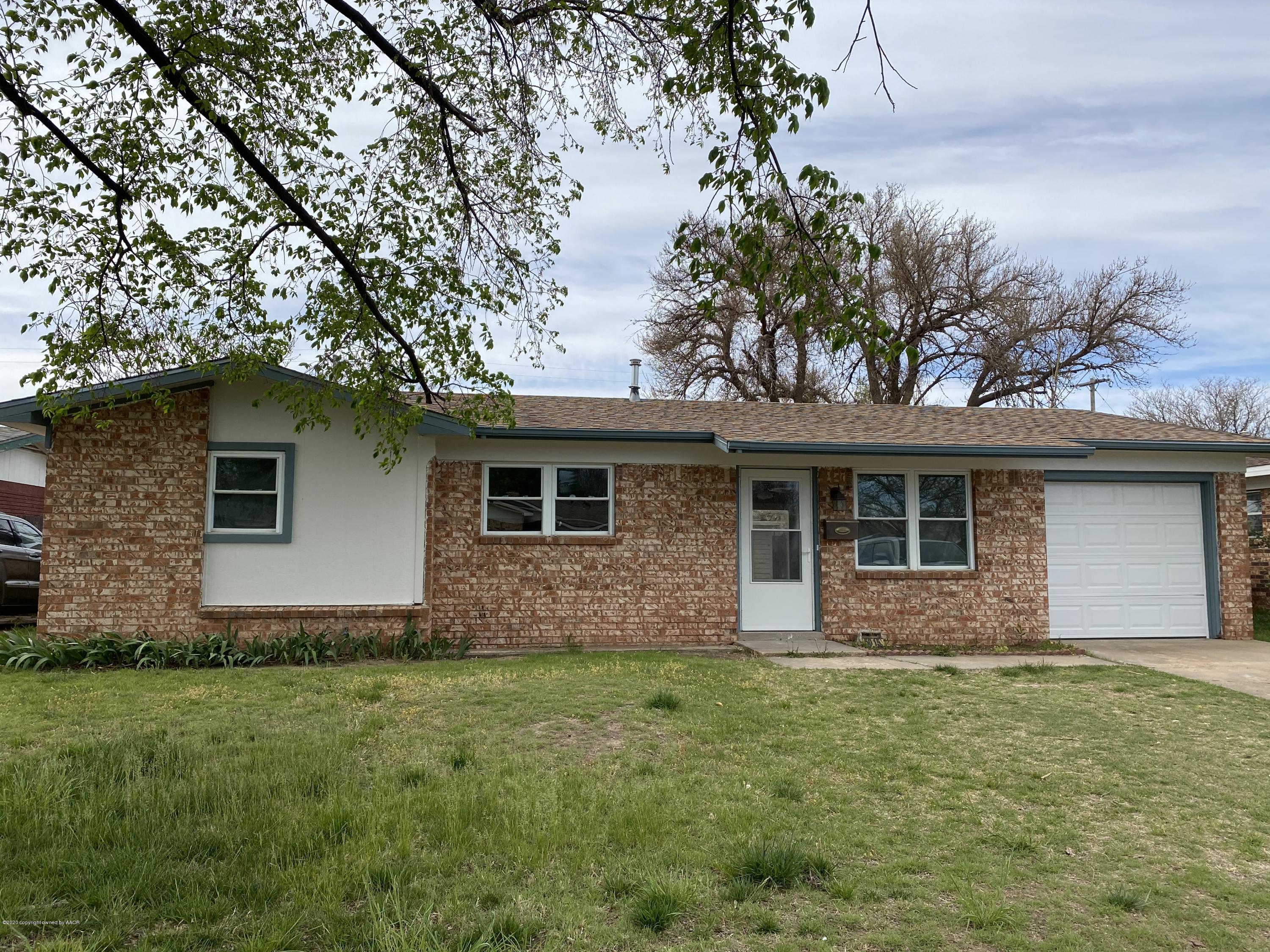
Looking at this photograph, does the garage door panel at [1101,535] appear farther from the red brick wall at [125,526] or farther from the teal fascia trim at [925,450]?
the red brick wall at [125,526]

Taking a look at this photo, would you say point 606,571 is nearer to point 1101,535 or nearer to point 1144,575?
point 1101,535

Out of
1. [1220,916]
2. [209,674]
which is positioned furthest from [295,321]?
[1220,916]

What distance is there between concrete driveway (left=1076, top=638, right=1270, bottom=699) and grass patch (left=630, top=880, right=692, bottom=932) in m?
7.43

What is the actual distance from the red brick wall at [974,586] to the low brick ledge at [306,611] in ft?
19.3

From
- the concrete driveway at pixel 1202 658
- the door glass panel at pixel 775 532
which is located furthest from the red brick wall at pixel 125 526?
the concrete driveway at pixel 1202 658

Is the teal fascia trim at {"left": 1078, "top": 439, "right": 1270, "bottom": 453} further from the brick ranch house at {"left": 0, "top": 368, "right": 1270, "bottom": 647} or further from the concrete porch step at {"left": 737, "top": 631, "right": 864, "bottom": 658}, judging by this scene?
the concrete porch step at {"left": 737, "top": 631, "right": 864, "bottom": 658}

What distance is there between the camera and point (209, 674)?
9242 mm

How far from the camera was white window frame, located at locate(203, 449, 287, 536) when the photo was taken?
10852 millimetres

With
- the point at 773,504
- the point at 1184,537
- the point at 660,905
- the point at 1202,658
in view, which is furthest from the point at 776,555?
the point at 660,905

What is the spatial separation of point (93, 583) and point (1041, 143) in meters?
13.4

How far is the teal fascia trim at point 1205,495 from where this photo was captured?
13.0m

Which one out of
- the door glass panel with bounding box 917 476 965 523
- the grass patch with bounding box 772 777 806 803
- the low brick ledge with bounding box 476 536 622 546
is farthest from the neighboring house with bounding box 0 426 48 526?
the grass patch with bounding box 772 777 806 803

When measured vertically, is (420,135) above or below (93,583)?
above

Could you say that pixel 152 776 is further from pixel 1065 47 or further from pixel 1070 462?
pixel 1070 462
